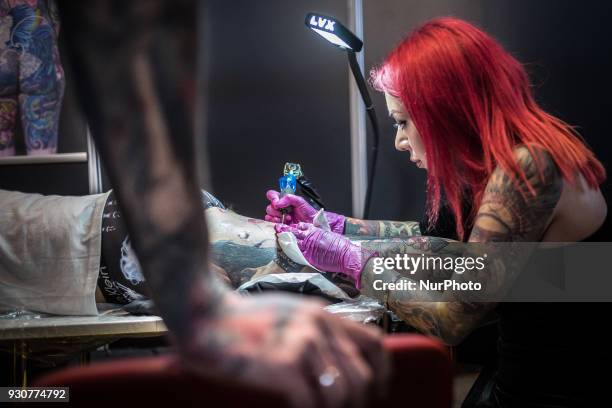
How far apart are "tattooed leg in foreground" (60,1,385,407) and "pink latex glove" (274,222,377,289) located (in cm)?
116

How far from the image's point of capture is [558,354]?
3.63ft

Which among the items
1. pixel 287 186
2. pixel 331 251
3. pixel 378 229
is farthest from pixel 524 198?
pixel 287 186

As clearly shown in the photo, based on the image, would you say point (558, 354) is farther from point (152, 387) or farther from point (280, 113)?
point (280, 113)

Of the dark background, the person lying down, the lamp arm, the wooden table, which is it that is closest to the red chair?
the wooden table

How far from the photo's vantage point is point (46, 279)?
6.24 feet

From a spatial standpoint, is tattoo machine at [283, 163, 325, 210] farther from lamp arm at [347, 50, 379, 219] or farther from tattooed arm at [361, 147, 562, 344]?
tattooed arm at [361, 147, 562, 344]

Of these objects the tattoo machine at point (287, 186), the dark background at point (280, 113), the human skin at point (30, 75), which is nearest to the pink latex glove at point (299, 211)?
the tattoo machine at point (287, 186)

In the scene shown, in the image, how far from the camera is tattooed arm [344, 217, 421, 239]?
207cm

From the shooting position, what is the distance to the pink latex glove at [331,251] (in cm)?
149

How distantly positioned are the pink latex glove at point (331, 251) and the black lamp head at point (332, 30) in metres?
0.79

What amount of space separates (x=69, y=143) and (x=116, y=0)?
2.51m

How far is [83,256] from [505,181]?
1.40 m

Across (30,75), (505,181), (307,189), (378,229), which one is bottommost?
(378,229)

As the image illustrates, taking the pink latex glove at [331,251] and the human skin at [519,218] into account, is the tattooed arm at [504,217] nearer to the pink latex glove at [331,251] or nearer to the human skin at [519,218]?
the human skin at [519,218]
